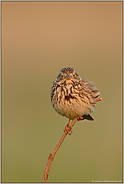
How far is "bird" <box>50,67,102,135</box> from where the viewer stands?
4461mm

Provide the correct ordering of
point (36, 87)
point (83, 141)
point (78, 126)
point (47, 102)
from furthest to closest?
point (36, 87) < point (47, 102) < point (78, 126) < point (83, 141)

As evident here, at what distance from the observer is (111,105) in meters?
7.09

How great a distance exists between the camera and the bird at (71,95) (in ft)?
14.6

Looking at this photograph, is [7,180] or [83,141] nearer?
[7,180]

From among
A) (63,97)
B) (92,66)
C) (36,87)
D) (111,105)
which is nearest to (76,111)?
(63,97)

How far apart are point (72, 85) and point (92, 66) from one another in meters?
4.15

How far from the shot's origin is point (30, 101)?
24.5ft

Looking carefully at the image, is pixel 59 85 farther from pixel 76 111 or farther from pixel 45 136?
pixel 45 136

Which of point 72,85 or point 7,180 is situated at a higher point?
point 72,85

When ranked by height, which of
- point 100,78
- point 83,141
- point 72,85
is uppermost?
point 100,78

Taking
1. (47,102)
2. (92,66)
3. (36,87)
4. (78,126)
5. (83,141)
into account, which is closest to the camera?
(83,141)

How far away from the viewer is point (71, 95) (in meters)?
4.47

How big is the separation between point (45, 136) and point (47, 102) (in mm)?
1274

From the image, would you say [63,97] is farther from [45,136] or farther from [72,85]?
[45,136]
